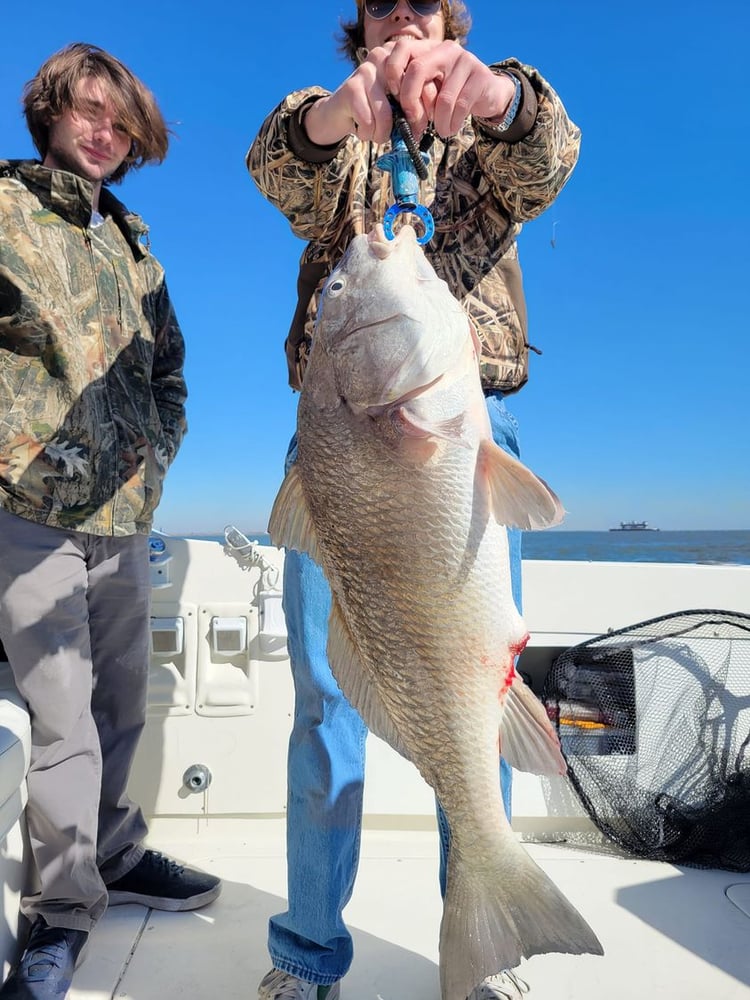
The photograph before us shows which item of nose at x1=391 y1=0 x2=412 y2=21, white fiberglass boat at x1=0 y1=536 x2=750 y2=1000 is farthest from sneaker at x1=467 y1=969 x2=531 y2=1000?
nose at x1=391 y1=0 x2=412 y2=21

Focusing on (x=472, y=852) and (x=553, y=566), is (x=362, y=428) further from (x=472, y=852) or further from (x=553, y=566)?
(x=553, y=566)

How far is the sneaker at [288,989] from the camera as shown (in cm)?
231

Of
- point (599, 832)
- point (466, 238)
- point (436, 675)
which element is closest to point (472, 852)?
point (436, 675)

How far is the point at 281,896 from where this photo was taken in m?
3.31

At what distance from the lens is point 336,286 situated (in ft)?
6.23

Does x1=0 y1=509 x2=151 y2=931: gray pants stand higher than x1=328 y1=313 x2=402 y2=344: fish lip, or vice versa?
x1=328 y1=313 x2=402 y2=344: fish lip

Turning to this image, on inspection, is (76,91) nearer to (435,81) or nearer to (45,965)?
(435,81)

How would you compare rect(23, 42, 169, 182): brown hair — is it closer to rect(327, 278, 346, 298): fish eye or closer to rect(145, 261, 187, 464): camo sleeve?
rect(145, 261, 187, 464): camo sleeve

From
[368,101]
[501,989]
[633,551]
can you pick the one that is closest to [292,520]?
[368,101]

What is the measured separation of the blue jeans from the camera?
234cm

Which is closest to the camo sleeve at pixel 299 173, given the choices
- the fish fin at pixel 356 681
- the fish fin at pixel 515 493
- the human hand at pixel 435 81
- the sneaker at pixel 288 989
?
the human hand at pixel 435 81

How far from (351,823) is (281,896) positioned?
1.23 metres

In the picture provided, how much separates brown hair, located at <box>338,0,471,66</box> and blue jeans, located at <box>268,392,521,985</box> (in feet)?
3.99

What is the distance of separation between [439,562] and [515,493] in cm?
24
